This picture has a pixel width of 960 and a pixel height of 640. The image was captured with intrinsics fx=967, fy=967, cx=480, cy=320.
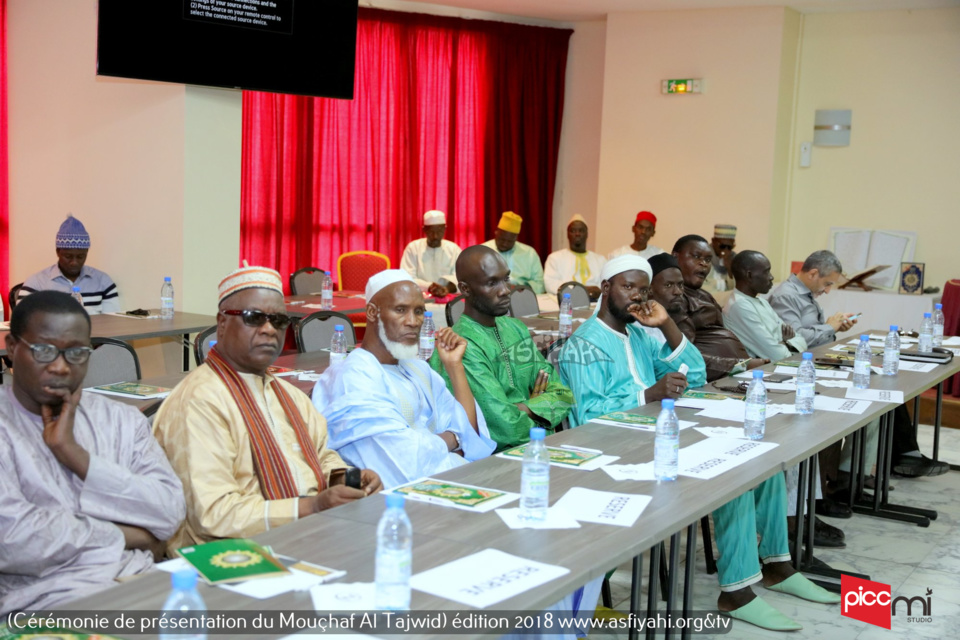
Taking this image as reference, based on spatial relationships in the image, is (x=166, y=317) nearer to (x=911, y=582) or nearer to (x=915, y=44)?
(x=911, y=582)

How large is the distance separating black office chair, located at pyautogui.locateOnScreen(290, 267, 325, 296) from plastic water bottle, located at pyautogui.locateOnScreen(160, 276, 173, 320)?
1479mm

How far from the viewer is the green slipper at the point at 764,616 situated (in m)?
3.54

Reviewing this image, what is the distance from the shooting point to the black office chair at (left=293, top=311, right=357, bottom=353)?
17.9ft

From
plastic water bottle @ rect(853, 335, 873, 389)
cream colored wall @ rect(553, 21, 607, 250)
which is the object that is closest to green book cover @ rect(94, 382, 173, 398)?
plastic water bottle @ rect(853, 335, 873, 389)

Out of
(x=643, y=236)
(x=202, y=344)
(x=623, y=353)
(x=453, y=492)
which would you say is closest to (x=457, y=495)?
(x=453, y=492)

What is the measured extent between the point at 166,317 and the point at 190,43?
5.82 ft

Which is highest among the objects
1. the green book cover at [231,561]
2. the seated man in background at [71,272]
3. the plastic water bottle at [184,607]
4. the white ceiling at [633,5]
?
the white ceiling at [633,5]

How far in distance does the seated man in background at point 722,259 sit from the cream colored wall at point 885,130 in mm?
977

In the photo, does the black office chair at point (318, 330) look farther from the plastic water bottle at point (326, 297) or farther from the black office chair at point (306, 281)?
the black office chair at point (306, 281)

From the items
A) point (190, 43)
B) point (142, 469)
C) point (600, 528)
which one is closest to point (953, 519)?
point (600, 528)

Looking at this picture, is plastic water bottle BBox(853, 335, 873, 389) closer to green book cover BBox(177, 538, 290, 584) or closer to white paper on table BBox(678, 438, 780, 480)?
white paper on table BBox(678, 438, 780, 480)

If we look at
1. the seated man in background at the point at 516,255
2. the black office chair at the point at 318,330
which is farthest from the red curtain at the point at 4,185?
the seated man in background at the point at 516,255

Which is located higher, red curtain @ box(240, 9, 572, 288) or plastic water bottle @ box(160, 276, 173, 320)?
red curtain @ box(240, 9, 572, 288)

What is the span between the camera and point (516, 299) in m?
7.83
